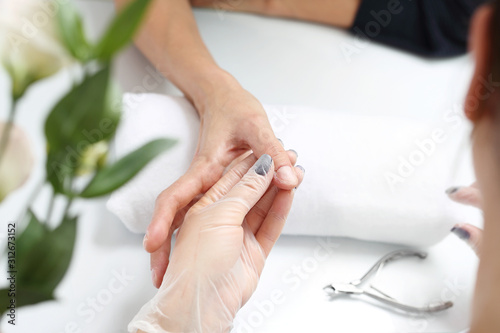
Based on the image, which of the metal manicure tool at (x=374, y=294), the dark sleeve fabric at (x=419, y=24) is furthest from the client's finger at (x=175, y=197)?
the dark sleeve fabric at (x=419, y=24)

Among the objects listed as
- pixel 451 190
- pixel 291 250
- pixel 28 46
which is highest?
pixel 28 46

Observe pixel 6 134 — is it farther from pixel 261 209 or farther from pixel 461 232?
pixel 461 232

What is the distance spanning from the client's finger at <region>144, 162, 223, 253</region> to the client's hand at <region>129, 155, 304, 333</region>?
0.8 inches

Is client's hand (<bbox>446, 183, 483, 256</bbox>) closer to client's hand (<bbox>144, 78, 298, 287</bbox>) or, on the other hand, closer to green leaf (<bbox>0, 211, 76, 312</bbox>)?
client's hand (<bbox>144, 78, 298, 287</bbox>)

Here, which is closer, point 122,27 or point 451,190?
point 122,27

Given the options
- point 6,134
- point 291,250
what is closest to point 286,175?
point 291,250

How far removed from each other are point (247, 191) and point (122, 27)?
32cm

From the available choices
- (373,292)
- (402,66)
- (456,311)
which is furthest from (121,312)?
(402,66)

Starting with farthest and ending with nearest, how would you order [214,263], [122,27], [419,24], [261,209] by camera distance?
[419,24], [261,209], [214,263], [122,27]

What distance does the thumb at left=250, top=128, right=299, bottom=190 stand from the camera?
0.50 meters

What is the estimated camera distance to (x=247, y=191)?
458mm

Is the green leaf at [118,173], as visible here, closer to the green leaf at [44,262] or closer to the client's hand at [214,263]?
the green leaf at [44,262]

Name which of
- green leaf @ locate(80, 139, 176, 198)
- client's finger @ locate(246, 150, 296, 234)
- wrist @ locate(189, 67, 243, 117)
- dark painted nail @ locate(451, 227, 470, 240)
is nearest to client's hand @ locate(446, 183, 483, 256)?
dark painted nail @ locate(451, 227, 470, 240)

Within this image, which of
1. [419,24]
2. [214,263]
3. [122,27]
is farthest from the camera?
[419,24]
